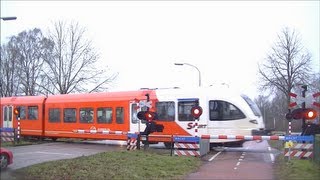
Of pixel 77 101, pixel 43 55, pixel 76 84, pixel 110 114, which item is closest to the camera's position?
pixel 43 55

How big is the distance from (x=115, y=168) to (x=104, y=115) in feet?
46.3

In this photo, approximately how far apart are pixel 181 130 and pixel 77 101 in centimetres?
810

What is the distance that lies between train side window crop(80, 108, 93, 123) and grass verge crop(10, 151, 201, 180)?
1090 centimetres

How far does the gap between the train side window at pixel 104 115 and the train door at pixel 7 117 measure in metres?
18.6

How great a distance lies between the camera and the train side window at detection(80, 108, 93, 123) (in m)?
27.7

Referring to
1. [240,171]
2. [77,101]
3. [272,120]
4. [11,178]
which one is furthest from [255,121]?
[272,120]

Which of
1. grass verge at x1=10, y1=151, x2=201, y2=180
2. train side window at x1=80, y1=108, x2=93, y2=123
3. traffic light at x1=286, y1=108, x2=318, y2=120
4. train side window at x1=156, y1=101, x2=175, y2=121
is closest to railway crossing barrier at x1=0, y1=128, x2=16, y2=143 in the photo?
grass verge at x1=10, y1=151, x2=201, y2=180

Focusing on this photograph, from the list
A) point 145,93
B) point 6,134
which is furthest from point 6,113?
point 145,93

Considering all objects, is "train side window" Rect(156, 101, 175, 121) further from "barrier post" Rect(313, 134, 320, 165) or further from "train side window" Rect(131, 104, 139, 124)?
"barrier post" Rect(313, 134, 320, 165)

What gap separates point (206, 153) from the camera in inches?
836

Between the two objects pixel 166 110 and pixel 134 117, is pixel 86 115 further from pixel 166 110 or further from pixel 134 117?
pixel 166 110

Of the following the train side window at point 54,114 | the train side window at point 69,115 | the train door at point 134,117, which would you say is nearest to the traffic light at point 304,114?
the train door at point 134,117

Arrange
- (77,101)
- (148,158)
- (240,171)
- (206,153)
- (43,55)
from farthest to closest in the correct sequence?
(77,101) → (206,153) → (148,158) → (240,171) → (43,55)

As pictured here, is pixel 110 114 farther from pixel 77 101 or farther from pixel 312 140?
pixel 312 140
